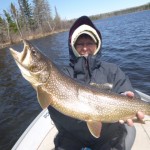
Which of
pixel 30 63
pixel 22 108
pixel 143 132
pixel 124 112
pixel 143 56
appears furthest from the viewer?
pixel 143 56

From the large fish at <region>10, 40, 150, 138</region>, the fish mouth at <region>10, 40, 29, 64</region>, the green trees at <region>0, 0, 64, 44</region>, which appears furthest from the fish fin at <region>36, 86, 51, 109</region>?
the green trees at <region>0, 0, 64, 44</region>

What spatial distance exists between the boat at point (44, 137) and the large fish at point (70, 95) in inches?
52.1

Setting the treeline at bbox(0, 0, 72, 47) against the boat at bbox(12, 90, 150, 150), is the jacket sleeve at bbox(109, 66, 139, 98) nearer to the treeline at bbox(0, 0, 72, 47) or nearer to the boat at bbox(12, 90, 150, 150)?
the boat at bbox(12, 90, 150, 150)

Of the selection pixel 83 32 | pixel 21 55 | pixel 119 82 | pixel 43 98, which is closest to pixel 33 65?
pixel 21 55

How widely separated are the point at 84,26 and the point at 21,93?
8.46 metres

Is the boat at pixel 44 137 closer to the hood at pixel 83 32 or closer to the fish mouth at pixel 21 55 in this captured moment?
the hood at pixel 83 32

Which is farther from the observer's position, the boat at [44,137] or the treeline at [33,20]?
the treeline at [33,20]

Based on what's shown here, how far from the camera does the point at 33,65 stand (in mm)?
2924

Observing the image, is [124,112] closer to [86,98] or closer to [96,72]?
[86,98]

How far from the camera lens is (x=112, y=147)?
3561 millimetres

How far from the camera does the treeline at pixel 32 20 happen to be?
5304 cm

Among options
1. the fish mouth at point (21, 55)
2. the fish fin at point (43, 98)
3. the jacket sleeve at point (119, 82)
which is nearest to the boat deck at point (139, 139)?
the jacket sleeve at point (119, 82)

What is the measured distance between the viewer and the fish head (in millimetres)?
2852

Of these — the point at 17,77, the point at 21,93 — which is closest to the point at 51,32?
the point at 17,77
